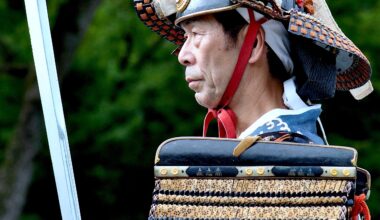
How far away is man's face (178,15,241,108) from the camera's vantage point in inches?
149

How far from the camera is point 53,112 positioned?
3.40 m

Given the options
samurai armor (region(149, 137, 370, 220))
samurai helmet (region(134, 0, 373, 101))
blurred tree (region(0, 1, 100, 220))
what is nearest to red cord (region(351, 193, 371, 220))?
samurai armor (region(149, 137, 370, 220))

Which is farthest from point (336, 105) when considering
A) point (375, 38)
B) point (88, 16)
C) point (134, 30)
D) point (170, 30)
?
point (170, 30)

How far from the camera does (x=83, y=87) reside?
15.4 meters

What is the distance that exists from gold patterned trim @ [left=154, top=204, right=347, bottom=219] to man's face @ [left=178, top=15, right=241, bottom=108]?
0.44 meters

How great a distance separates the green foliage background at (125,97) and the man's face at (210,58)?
32.8 feet

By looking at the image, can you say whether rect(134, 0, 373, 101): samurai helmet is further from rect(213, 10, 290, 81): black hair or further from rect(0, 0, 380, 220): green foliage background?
rect(0, 0, 380, 220): green foliage background

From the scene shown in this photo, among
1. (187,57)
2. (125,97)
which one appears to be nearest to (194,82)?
(187,57)

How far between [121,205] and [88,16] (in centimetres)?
504

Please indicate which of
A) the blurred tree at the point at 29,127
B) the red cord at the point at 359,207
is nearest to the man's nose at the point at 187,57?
the red cord at the point at 359,207

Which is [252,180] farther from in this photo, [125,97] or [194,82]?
[125,97]

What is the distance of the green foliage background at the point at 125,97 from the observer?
47.0 ft

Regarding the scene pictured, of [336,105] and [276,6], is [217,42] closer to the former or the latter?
[276,6]

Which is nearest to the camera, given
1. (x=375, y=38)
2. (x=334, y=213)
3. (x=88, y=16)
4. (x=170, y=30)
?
(x=334, y=213)
